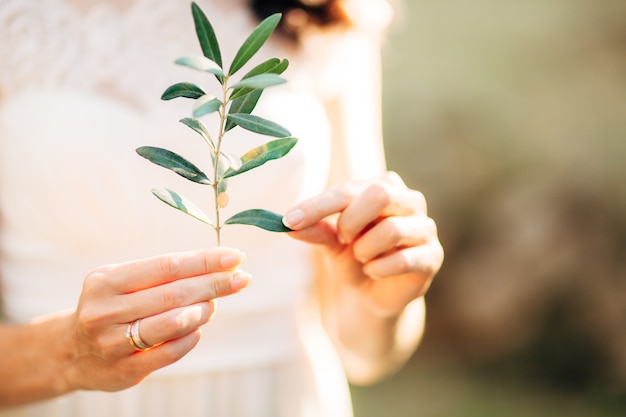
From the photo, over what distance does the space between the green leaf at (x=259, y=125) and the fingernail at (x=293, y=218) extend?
0.62 feet

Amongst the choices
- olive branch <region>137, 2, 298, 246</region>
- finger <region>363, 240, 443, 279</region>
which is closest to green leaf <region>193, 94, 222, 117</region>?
olive branch <region>137, 2, 298, 246</region>

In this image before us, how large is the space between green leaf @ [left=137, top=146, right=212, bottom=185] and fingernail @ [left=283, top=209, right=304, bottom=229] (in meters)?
0.16

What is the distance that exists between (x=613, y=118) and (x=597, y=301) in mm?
1051

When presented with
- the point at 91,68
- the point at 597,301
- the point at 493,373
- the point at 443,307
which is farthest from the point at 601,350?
the point at 91,68

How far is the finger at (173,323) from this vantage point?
739 millimetres

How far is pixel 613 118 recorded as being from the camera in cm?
361

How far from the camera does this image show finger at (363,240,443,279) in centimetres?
99

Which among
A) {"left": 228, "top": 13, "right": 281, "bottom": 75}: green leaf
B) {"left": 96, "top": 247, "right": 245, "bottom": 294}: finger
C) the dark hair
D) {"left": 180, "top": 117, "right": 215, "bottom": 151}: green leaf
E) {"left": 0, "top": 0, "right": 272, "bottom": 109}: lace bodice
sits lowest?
{"left": 96, "top": 247, "right": 245, "bottom": 294}: finger

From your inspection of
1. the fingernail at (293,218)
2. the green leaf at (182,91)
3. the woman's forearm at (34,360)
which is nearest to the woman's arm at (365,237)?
the fingernail at (293,218)

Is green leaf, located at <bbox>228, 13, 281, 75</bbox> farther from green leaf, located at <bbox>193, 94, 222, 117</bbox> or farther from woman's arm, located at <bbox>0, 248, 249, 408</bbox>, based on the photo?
woman's arm, located at <bbox>0, 248, 249, 408</bbox>

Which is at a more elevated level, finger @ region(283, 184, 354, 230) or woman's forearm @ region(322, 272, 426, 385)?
finger @ region(283, 184, 354, 230)

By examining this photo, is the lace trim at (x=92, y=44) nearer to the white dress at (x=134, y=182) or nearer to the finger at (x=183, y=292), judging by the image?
the white dress at (x=134, y=182)

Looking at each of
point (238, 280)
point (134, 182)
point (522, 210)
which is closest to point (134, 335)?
point (238, 280)

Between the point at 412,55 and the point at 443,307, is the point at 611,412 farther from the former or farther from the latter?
the point at 412,55
